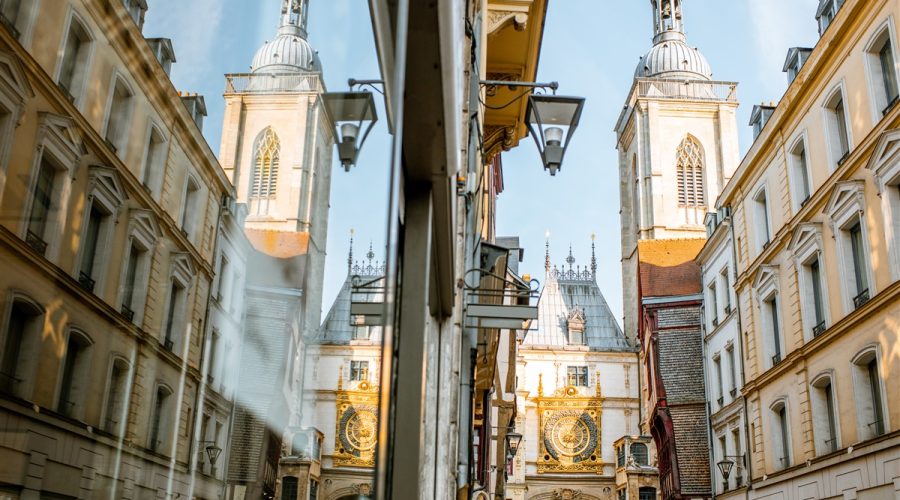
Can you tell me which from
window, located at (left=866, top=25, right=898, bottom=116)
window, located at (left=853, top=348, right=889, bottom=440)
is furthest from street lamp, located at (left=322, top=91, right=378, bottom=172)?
window, located at (left=853, top=348, right=889, bottom=440)

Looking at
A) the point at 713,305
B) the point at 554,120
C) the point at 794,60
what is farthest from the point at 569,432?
the point at 554,120

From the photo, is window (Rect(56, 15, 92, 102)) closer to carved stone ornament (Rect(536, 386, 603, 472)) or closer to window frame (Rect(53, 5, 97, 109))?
window frame (Rect(53, 5, 97, 109))

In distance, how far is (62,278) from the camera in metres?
0.50

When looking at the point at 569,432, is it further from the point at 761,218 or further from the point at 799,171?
the point at 799,171

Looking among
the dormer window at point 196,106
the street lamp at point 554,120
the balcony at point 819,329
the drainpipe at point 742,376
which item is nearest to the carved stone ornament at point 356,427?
the dormer window at point 196,106

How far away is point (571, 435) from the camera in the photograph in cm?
4944

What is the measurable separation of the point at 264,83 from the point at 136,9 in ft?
0.77

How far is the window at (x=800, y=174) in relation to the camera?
20128 mm

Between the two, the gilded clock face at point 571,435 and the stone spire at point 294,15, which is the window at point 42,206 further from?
the gilded clock face at point 571,435

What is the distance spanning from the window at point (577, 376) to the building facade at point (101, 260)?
168 ft

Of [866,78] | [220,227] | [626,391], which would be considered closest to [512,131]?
[866,78]

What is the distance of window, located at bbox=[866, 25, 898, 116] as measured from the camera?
1587 centimetres

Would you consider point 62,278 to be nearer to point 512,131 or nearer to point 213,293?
point 213,293

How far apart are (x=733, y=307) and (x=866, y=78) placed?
10.4m
